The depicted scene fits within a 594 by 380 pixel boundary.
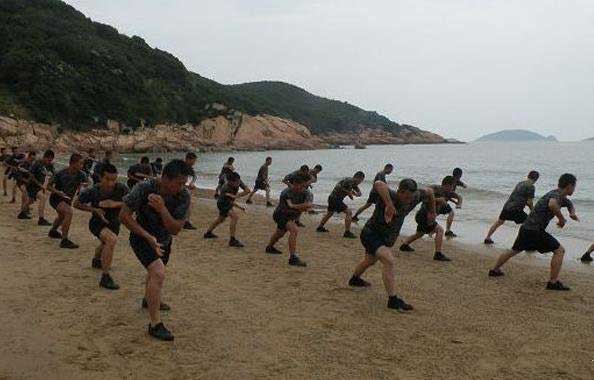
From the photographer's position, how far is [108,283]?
7.40 meters

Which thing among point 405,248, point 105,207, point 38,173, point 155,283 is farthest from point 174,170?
point 38,173

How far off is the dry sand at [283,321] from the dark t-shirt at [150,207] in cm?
109

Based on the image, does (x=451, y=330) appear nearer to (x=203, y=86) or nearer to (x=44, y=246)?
(x=44, y=246)

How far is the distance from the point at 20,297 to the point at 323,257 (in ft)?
17.5

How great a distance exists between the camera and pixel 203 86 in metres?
99.9

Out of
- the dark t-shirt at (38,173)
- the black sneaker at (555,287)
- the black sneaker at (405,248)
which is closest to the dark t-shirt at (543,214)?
the black sneaker at (555,287)

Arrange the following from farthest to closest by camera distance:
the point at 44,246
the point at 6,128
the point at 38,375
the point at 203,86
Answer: the point at 203,86, the point at 6,128, the point at 44,246, the point at 38,375

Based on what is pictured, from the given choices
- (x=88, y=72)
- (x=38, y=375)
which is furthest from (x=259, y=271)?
(x=88, y=72)

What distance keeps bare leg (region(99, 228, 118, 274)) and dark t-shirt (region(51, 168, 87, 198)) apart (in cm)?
265

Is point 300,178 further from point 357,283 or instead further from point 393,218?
point 393,218

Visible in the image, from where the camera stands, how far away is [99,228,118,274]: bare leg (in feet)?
24.4

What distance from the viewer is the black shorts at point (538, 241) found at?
27.7 feet

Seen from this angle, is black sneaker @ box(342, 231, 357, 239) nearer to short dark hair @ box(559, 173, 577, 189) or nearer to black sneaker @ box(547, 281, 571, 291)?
black sneaker @ box(547, 281, 571, 291)

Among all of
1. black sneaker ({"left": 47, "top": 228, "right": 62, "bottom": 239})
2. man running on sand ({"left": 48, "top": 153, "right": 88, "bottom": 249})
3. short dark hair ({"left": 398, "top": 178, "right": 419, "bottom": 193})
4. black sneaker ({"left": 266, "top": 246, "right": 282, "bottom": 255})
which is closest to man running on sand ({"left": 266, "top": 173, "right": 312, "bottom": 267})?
black sneaker ({"left": 266, "top": 246, "right": 282, "bottom": 255})
